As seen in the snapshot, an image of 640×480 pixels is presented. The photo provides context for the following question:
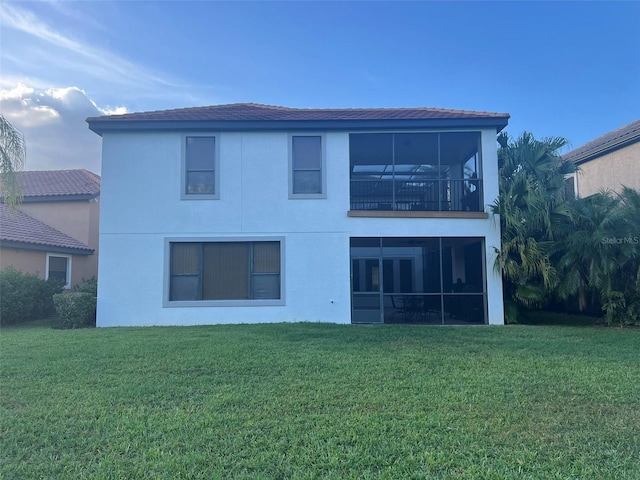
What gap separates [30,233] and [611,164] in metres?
23.1

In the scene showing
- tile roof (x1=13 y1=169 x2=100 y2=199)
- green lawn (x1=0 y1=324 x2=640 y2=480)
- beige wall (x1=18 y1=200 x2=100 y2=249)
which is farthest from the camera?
tile roof (x1=13 y1=169 x2=100 y2=199)

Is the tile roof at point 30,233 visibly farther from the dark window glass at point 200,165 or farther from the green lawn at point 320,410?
the green lawn at point 320,410

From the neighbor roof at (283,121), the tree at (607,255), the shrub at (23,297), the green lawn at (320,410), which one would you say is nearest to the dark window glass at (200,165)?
the neighbor roof at (283,121)

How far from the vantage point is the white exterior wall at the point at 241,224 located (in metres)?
12.3

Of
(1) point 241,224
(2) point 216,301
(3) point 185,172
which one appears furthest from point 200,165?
(2) point 216,301

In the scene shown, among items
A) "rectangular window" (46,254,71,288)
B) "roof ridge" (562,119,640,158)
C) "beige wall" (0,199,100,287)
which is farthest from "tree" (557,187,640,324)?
"beige wall" (0,199,100,287)

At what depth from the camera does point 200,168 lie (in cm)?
1270

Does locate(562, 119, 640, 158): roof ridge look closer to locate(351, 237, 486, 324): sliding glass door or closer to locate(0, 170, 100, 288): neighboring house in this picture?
locate(351, 237, 486, 324): sliding glass door

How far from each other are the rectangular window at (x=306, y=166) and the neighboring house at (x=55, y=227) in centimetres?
1074

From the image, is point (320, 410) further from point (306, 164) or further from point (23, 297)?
point (23, 297)

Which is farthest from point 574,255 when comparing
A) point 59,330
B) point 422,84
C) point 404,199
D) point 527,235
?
point 59,330

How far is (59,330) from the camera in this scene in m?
11.6

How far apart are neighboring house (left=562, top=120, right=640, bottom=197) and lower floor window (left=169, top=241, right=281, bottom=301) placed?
1096cm

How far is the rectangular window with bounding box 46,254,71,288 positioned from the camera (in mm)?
17578
